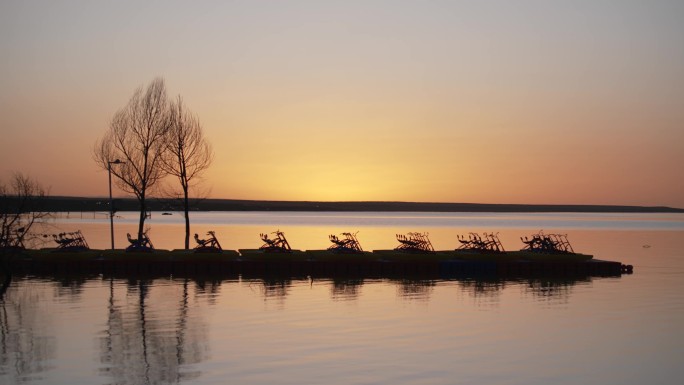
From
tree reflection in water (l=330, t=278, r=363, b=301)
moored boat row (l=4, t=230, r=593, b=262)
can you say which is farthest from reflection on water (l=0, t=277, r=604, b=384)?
moored boat row (l=4, t=230, r=593, b=262)

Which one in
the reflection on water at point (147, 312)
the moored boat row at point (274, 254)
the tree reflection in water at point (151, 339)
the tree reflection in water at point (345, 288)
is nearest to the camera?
the tree reflection in water at point (151, 339)

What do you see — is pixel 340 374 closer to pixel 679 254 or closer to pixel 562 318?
pixel 562 318

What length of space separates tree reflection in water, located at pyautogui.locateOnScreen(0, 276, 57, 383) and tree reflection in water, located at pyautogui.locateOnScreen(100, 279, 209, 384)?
2333mm

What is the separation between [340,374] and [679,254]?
7865 cm

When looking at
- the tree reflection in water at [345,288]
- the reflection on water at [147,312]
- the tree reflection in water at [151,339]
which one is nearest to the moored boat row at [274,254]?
the reflection on water at [147,312]

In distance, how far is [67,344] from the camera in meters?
32.8

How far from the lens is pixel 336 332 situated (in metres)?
36.2

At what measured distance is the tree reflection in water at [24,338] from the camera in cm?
2806

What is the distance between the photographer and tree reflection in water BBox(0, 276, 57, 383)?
92.1 feet

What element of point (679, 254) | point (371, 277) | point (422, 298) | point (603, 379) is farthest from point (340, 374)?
point (679, 254)

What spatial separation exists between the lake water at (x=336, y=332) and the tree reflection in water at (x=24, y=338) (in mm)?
77

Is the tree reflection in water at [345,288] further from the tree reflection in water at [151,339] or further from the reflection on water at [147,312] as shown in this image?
the tree reflection in water at [151,339]

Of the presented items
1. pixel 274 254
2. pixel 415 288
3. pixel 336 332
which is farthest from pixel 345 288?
pixel 336 332

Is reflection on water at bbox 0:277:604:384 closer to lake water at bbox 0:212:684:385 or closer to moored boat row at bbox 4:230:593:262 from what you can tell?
lake water at bbox 0:212:684:385
